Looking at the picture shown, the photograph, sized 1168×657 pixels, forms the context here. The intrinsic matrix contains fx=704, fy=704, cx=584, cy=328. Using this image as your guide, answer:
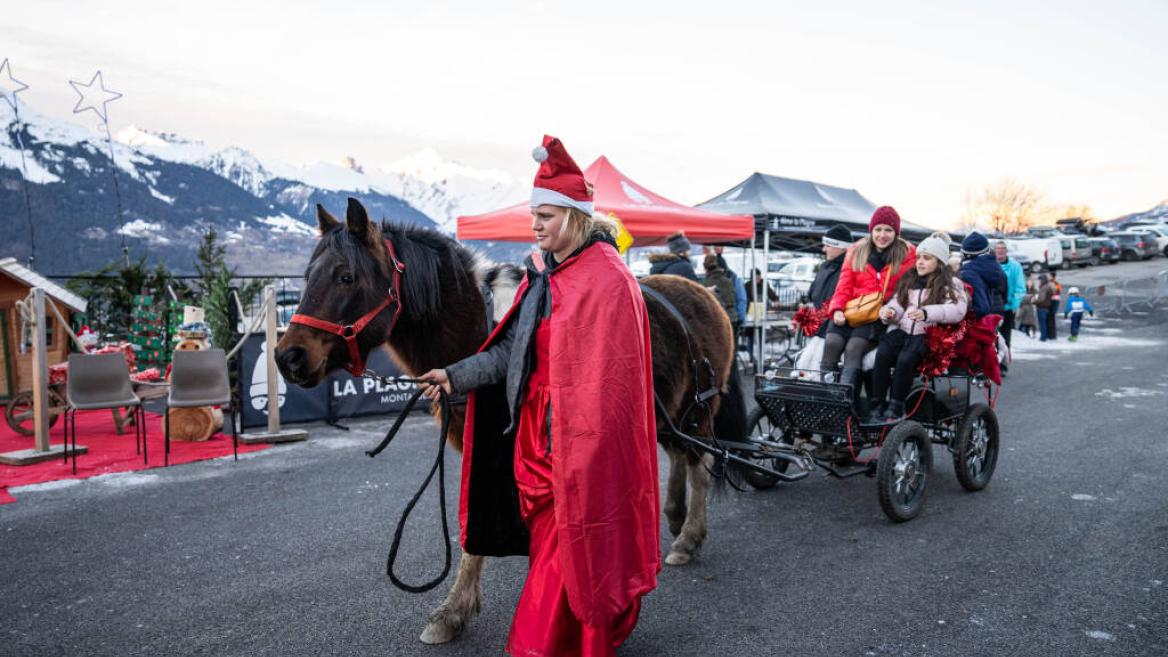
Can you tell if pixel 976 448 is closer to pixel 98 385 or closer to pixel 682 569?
pixel 682 569

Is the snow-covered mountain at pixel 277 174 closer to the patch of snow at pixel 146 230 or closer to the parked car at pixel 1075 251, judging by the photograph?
the patch of snow at pixel 146 230

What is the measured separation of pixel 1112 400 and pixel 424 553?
31.6ft

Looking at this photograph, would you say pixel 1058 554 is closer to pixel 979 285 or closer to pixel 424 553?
pixel 979 285

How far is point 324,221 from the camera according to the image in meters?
3.16

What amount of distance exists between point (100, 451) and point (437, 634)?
218 inches

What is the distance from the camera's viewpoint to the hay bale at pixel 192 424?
7.50 meters

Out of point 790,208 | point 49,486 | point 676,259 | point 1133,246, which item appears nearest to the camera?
point 49,486

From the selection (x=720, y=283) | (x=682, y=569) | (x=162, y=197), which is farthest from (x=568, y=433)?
(x=162, y=197)

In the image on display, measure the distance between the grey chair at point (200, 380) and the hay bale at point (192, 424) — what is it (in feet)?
1.98

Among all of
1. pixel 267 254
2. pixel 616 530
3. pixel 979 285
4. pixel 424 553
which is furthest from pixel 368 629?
pixel 267 254

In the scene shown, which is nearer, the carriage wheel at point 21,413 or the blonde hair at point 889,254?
the blonde hair at point 889,254

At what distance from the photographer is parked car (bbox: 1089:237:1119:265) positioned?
39281mm

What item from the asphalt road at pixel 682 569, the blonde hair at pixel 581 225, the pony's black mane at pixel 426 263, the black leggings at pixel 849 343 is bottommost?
the asphalt road at pixel 682 569

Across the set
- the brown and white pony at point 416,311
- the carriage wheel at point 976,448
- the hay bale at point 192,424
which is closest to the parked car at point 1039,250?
the carriage wheel at point 976,448
